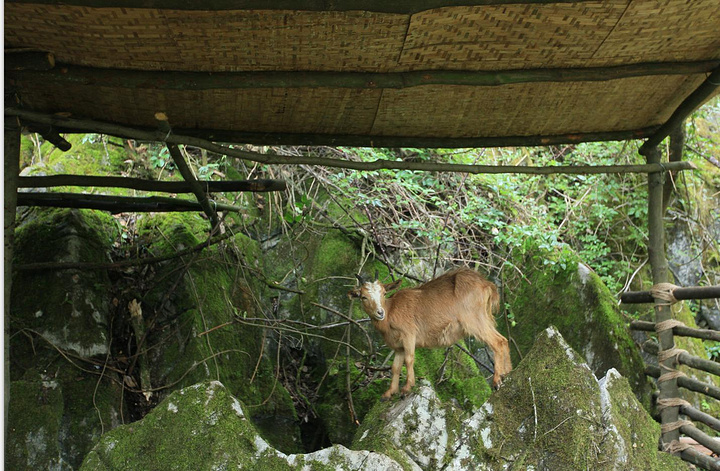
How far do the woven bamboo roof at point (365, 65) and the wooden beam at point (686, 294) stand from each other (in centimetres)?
126

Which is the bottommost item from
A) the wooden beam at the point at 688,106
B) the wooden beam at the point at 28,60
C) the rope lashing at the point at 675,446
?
the rope lashing at the point at 675,446

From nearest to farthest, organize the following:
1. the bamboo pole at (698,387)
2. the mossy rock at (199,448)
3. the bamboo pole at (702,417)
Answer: the mossy rock at (199,448)
the bamboo pole at (702,417)
the bamboo pole at (698,387)

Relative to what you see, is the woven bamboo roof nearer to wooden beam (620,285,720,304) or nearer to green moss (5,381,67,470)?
wooden beam (620,285,720,304)

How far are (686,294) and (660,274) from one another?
31 cm

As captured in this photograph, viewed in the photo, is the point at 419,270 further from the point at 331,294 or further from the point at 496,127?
the point at 496,127

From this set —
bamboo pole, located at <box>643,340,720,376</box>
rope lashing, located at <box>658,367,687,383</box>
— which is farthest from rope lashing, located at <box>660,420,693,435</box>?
bamboo pole, located at <box>643,340,720,376</box>

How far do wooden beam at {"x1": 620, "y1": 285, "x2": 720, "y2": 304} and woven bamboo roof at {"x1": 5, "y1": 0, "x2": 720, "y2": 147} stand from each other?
126 cm

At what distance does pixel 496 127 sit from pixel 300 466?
2784 mm

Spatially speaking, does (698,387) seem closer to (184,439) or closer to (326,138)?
(326,138)

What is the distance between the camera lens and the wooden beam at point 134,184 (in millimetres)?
4613

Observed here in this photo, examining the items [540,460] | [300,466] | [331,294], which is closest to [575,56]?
[540,460]

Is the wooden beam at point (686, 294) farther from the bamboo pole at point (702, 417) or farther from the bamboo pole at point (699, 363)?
the bamboo pole at point (702, 417)

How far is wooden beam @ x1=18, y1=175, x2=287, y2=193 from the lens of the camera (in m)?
4.61

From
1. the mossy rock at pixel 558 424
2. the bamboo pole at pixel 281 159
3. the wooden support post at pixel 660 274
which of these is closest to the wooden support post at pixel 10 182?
the bamboo pole at pixel 281 159
